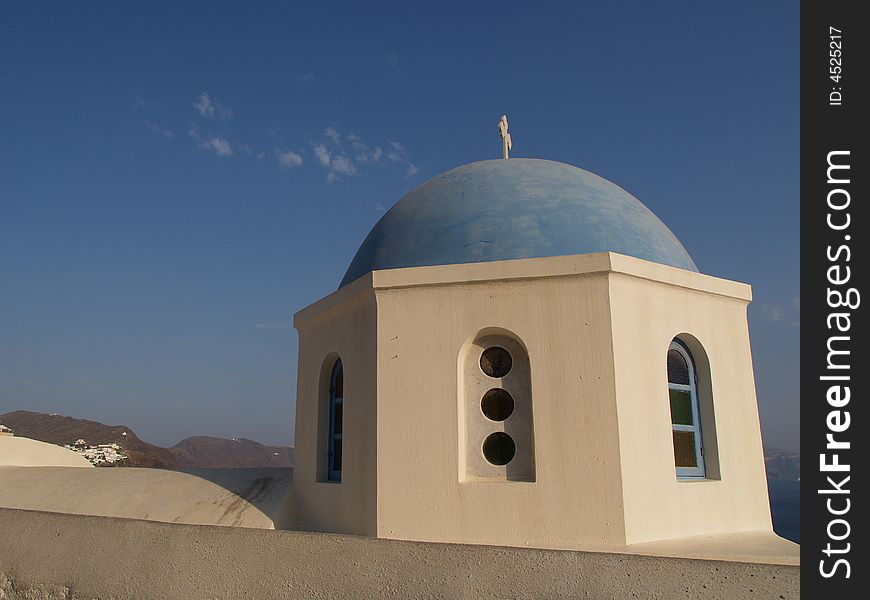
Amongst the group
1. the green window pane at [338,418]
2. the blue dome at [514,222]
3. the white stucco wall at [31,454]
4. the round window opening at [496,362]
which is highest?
the blue dome at [514,222]

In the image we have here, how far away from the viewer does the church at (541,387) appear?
5488 mm

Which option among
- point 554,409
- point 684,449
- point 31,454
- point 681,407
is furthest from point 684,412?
point 31,454

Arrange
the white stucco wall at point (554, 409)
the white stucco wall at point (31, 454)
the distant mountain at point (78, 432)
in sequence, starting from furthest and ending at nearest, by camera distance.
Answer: the distant mountain at point (78, 432) → the white stucco wall at point (31, 454) → the white stucco wall at point (554, 409)

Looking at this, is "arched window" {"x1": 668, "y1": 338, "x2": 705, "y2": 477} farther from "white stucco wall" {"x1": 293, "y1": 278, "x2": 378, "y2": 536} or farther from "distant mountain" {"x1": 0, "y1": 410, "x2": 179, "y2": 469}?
"distant mountain" {"x1": 0, "y1": 410, "x2": 179, "y2": 469}

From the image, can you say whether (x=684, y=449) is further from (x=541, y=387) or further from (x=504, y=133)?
(x=504, y=133)

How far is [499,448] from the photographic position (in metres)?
5.87

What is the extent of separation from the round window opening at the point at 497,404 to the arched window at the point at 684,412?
1.52 metres

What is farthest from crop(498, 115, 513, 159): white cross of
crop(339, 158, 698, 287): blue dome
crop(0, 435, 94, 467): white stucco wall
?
crop(0, 435, 94, 467): white stucco wall

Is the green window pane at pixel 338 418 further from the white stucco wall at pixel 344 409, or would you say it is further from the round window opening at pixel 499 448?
the round window opening at pixel 499 448

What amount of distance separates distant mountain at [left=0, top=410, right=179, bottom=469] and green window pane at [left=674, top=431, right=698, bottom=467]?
34.8m

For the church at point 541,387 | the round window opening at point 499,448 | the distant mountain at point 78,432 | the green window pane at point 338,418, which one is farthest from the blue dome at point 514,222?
the distant mountain at point 78,432

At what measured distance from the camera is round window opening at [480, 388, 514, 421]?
5957mm
